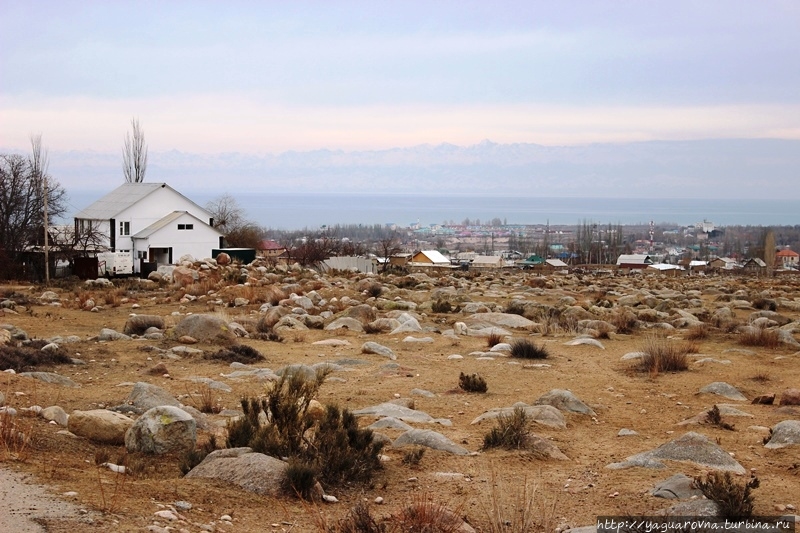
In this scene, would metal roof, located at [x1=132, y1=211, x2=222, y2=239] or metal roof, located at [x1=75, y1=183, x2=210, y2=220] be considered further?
metal roof, located at [x1=75, y1=183, x2=210, y2=220]

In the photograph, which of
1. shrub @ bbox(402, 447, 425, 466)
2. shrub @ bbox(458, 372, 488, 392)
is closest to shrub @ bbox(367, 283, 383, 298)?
shrub @ bbox(458, 372, 488, 392)

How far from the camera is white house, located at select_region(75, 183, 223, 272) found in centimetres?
4550

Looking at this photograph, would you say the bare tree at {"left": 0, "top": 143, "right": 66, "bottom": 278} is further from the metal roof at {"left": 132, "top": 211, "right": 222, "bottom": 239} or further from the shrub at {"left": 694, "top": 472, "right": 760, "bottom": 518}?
the shrub at {"left": 694, "top": 472, "right": 760, "bottom": 518}

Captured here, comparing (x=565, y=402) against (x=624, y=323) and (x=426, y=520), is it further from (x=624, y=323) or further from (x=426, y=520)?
(x=624, y=323)

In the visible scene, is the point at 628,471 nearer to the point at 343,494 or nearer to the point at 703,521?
the point at 703,521

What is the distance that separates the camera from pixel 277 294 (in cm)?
2591

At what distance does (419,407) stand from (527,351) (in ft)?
15.8

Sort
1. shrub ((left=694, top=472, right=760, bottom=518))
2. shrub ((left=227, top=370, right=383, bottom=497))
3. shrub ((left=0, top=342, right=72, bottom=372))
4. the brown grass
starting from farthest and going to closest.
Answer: the brown grass < shrub ((left=0, top=342, right=72, bottom=372)) < shrub ((left=227, top=370, right=383, bottom=497)) < shrub ((left=694, top=472, right=760, bottom=518))

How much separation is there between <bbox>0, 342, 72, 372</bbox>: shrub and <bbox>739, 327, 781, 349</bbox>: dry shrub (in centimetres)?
1351

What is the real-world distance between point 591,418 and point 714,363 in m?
5.38

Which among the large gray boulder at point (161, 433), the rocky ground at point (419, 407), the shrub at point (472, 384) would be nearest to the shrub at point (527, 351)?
the rocky ground at point (419, 407)

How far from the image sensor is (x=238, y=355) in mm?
14422

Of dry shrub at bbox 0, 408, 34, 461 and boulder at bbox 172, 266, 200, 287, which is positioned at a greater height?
dry shrub at bbox 0, 408, 34, 461

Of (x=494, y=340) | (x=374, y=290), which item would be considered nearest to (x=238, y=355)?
(x=494, y=340)
